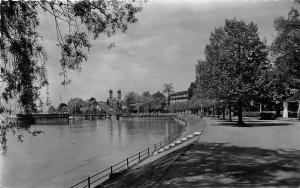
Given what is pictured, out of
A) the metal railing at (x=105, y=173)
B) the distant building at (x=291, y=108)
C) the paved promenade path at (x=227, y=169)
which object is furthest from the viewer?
the distant building at (x=291, y=108)

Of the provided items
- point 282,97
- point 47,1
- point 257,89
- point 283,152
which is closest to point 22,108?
point 47,1

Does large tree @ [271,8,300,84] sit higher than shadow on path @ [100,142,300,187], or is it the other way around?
large tree @ [271,8,300,84]

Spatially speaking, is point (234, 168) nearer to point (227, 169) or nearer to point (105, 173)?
point (227, 169)

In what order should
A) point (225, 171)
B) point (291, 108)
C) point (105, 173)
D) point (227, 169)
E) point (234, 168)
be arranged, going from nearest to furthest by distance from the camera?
point (225, 171)
point (227, 169)
point (234, 168)
point (105, 173)
point (291, 108)

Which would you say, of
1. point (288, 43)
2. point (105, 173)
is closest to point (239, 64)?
point (288, 43)


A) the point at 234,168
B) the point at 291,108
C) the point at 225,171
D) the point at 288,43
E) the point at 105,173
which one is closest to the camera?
the point at 225,171

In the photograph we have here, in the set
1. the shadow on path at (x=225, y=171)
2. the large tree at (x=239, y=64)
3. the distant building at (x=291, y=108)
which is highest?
the large tree at (x=239, y=64)

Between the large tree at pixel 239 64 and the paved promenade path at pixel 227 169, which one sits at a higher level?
the large tree at pixel 239 64

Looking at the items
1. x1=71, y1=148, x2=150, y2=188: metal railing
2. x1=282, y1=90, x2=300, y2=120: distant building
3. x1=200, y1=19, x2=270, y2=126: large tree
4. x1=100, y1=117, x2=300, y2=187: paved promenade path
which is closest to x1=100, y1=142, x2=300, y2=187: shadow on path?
x1=100, y1=117, x2=300, y2=187: paved promenade path

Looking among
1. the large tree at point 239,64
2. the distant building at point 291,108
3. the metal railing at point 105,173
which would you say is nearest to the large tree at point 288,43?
the large tree at point 239,64

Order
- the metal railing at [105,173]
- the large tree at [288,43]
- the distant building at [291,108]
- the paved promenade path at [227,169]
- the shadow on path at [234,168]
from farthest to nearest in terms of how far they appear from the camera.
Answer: the distant building at [291,108]
the large tree at [288,43]
the metal railing at [105,173]
the paved promenade path at [227,169]
the shadow on path at [234,168]

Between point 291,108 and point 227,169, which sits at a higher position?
point 291,108

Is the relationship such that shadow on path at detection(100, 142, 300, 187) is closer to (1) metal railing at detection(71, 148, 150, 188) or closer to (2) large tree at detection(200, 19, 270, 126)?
(1) metal railing at detection(71, 148, 150, 188)

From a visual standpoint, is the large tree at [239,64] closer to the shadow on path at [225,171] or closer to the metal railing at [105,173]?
the metal railing at [105,173]
